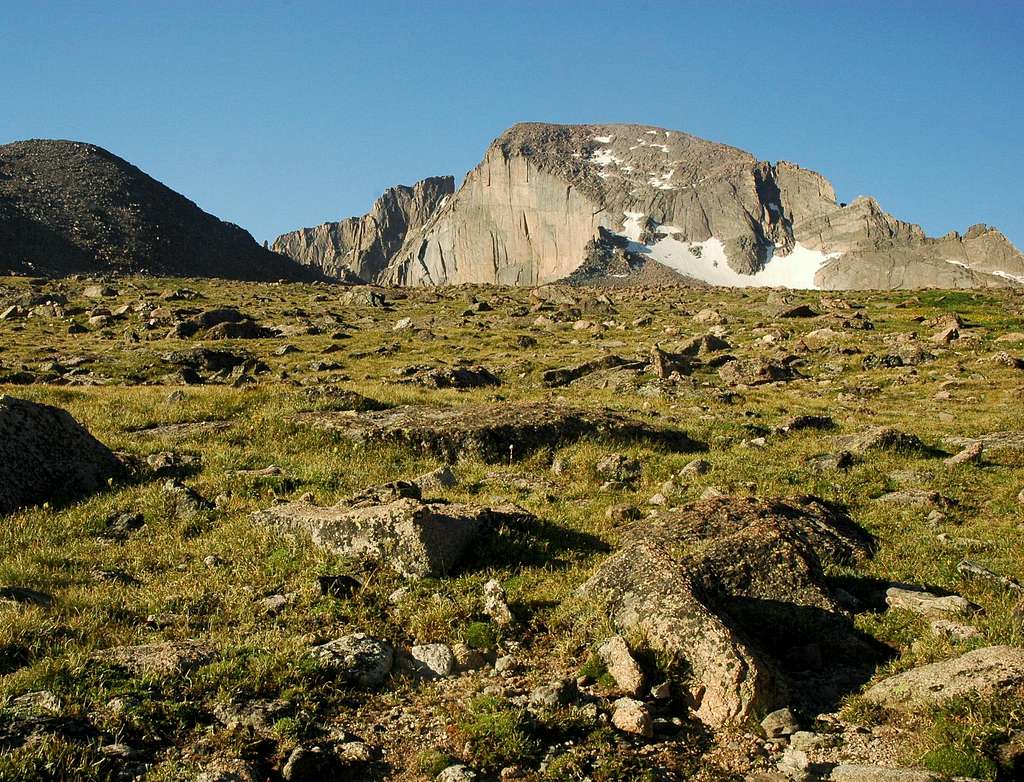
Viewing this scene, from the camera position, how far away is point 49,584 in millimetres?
8758

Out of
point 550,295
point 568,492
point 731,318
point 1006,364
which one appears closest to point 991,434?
point 568,492

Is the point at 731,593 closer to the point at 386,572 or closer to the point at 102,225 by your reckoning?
the point at 386,572

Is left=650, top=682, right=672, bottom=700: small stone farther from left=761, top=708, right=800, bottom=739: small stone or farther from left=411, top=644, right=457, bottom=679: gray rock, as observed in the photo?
left=411, top=644, right=457, bottom=679: gray rock

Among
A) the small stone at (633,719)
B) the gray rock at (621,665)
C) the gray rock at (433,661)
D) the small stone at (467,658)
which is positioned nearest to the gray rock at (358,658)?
the gray rock at (433,661)

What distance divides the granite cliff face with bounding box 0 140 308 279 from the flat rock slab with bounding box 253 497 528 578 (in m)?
103

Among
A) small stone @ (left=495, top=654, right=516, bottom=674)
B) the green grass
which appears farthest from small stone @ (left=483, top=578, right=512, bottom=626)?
small stone @ (left=495, top=654, right=516, bottom=674)

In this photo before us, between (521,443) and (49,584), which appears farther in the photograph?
(521,443)

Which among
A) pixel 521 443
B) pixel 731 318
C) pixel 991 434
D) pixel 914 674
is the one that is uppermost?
pixel 731 318

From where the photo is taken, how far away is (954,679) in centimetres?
660

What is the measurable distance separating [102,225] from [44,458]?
117m

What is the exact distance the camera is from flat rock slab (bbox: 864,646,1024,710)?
6395mm

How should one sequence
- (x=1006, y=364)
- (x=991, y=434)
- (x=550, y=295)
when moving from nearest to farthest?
(x=991, y=434)
(x=1006, y=364)
(x=550, y=295)

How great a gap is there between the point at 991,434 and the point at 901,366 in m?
16.5

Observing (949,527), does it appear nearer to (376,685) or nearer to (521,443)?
(521,443)
